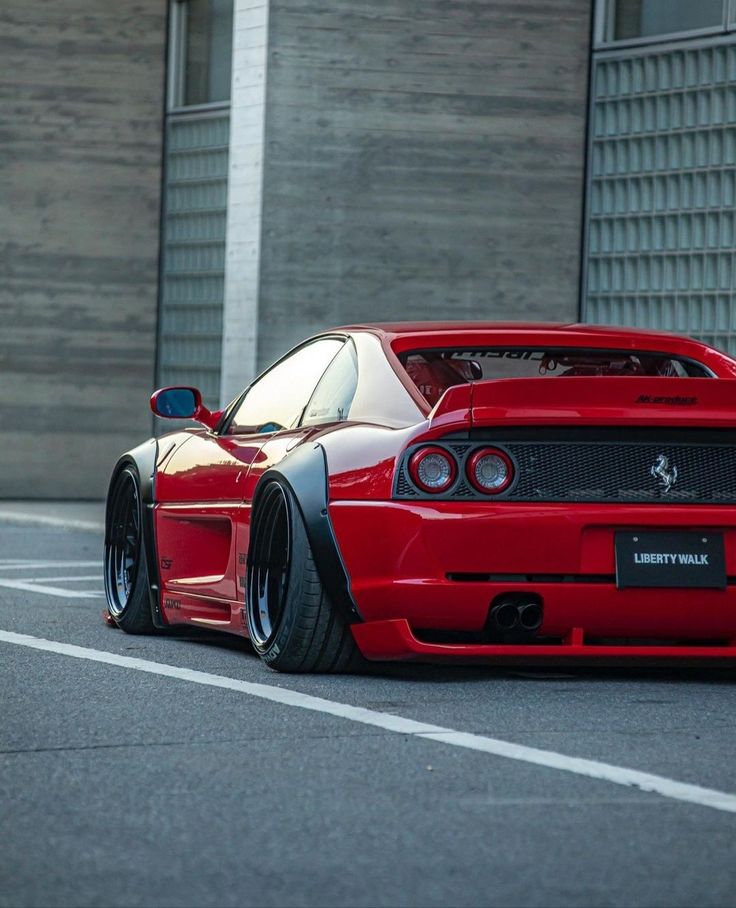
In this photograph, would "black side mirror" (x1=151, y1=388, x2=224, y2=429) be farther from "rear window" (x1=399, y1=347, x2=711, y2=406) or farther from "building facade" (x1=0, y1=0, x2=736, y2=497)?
"building facade" (x1=0, y1=0, x2=736, y2=497)

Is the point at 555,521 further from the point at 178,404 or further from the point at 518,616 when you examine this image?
the point at 178,404

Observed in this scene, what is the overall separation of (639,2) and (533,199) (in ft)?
5.88

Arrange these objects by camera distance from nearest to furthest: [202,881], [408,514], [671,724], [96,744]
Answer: [202,881] < [96,744] < [671,724] < [408,514]

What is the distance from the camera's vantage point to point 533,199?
53.2 feet

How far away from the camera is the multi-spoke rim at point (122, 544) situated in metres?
8.34

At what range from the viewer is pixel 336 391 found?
23.5ft

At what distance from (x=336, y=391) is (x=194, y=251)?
42.9ft

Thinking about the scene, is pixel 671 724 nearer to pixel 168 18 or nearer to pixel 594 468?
pixel 594 468

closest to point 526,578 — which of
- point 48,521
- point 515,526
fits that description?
point 515,526

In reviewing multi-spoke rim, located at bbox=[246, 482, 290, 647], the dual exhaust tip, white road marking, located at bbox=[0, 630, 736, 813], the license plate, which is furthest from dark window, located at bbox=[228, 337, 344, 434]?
the license plate

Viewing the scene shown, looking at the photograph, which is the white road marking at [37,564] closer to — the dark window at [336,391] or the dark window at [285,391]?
the dark window at [285,391]

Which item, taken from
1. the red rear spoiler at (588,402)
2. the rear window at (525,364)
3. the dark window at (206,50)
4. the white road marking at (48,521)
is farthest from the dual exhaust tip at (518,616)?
the dark window at (206,50)

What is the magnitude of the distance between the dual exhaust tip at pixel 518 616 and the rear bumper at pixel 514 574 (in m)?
0.03

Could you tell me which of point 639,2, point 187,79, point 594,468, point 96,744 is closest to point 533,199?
point 639,2
